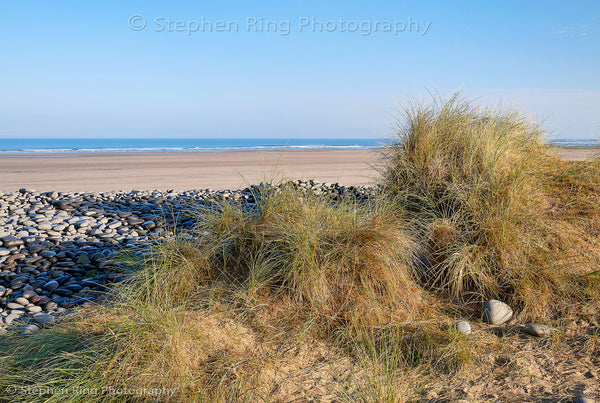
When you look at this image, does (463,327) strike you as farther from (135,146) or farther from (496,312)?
(135,146)

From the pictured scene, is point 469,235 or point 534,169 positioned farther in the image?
point 534,169

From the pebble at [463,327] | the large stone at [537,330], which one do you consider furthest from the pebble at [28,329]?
the large stone at [537,330]

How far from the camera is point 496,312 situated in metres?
3.47

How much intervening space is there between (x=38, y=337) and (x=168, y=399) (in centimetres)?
120

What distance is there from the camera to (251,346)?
3.01m

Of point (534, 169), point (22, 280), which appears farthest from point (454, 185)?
point (22, 280)

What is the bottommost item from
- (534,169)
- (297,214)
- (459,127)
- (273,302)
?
(273,302)

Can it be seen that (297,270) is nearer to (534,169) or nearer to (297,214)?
(297,214)

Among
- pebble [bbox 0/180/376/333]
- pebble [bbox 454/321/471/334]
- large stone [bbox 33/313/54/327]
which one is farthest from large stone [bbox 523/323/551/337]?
large stone [bbox 33/313/54/327]

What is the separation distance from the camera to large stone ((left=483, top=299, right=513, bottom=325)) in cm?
347

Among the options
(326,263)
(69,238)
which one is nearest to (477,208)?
(326,263)

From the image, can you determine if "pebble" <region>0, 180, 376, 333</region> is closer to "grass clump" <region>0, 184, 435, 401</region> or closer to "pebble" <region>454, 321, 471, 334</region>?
"grass clump" <region>0, 184, 435, 401</region>

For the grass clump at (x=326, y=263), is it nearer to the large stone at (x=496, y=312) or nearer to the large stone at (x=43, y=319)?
the large stone at (x=496, y=312)

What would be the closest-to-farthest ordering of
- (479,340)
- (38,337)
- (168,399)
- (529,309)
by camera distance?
1. (168,399)
2. (38,337)
3. (479,340)
4. (529,309)
